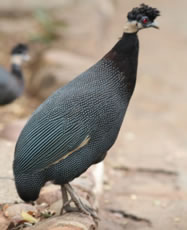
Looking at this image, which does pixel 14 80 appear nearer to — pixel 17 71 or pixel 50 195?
pixel 17 71

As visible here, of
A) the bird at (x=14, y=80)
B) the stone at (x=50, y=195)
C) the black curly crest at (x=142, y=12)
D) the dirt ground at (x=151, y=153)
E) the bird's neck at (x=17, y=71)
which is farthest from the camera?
the bird's neck at (x=17, y=71)

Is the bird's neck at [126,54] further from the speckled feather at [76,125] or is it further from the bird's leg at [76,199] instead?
the bird's leg at [76,199]

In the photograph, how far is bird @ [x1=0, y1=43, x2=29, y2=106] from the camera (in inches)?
216

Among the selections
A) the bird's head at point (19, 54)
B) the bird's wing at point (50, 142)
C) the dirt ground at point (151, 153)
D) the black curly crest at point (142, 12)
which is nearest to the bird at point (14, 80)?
the bird's head at point (19, 54)

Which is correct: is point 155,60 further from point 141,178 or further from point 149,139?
point 141,178

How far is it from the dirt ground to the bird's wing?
2.20 feet

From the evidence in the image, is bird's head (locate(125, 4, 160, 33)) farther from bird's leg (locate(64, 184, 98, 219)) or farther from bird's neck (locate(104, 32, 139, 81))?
bird's leg (locate(64, 184, 98, 219))

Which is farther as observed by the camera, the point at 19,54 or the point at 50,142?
the point at 19,54

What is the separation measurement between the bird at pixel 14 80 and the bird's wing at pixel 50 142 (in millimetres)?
2722

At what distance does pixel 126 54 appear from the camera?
2.90m

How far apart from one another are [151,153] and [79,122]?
245 centimetres

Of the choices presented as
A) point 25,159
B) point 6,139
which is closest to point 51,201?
point 25,159

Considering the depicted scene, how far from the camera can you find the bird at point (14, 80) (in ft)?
18.0

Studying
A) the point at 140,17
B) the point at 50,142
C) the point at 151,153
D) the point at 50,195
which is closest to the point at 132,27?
the point at 140,17
